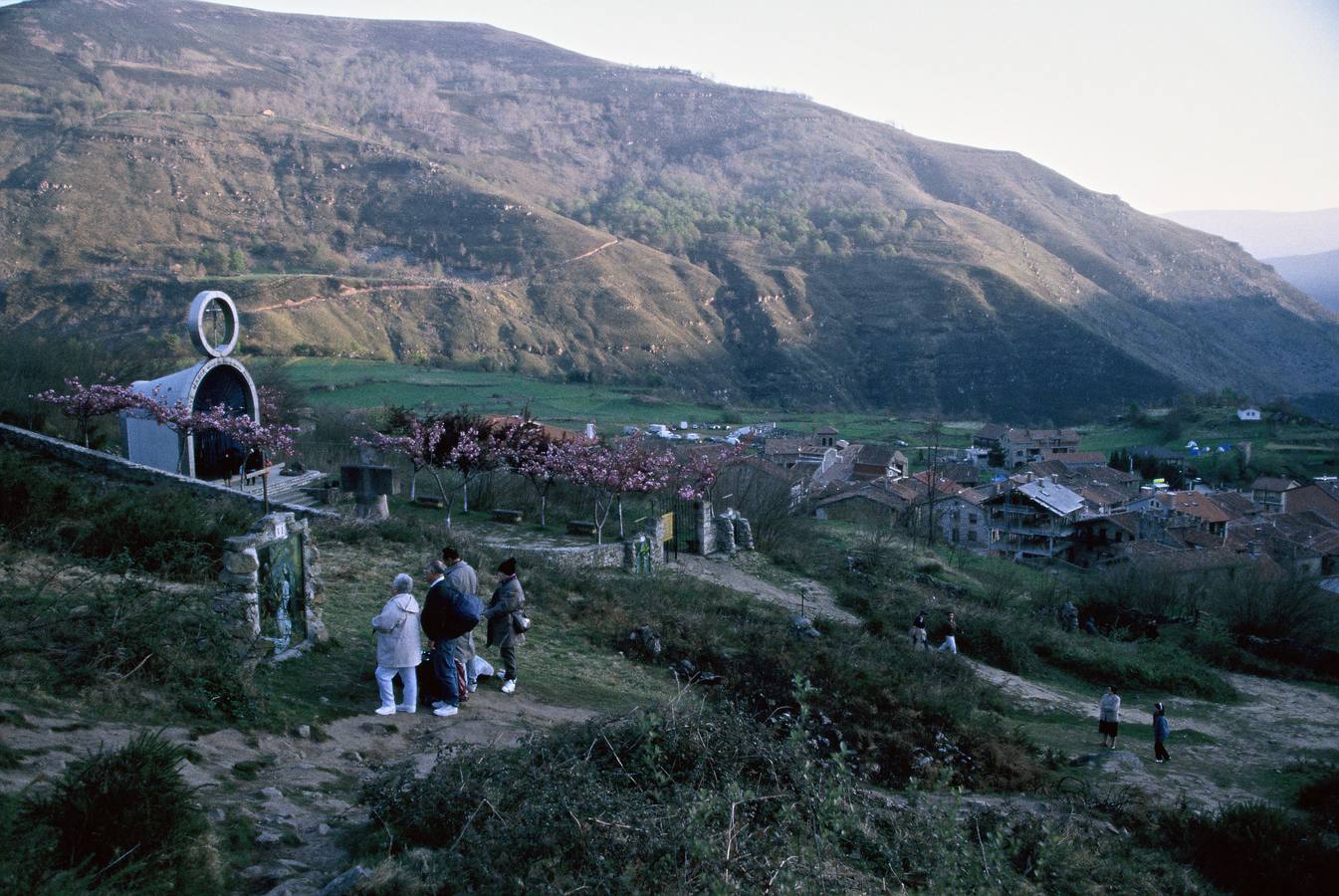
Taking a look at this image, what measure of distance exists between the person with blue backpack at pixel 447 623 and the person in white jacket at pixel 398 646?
0.16 metres

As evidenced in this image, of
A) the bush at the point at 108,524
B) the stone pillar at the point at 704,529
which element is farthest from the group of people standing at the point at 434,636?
the stone pillar at the point at 704,529

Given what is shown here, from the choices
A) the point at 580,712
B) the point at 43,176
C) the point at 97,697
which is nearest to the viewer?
the point at 97,697

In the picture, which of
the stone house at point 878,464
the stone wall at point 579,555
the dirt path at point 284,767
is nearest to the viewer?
the dirt path at point 284,767

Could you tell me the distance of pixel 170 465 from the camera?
2108 cm

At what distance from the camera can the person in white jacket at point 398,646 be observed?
7859 mm

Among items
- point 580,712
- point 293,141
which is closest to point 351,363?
point 580,712

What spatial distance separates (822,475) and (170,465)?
41.6 meters

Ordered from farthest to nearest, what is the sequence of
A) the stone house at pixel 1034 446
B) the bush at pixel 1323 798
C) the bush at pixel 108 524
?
the stone house at pixel 1034 446 < the bush at pixel 1323 798 < the bush at pixel 108 524

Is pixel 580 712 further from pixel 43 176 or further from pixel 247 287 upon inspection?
pixel 43 176

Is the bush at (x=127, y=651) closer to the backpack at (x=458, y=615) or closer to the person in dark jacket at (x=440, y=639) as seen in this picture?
the person in dark jacket at (x=440, y=639)

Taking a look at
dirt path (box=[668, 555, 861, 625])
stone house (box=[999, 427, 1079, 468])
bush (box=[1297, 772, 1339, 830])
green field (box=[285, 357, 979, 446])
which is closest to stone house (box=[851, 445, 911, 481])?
green field (box=[285, 357, 979, 446])

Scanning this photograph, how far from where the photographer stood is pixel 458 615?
8.02 meters

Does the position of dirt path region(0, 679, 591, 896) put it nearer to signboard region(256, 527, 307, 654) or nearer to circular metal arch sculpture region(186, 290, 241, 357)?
signboard region(256, 527, 307, 654)

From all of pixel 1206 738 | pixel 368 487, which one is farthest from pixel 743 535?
pixel 1206 738
